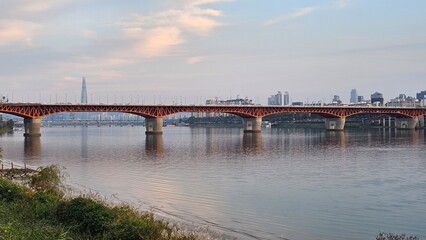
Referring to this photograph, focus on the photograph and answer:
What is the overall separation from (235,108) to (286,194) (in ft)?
371

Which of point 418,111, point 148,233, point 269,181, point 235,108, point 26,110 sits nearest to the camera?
point 148,233

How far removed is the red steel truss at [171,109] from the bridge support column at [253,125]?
212 cm

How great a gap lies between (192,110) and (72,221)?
407 feet

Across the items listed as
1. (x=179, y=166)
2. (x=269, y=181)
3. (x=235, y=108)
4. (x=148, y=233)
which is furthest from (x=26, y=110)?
(x=148, y=233)

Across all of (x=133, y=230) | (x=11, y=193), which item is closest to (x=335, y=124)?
(x=11, y=193)

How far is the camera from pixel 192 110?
144 metres

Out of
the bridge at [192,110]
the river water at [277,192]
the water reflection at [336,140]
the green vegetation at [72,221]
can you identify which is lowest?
the water reflection at [336,140]

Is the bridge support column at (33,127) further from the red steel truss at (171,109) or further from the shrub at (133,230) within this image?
the shrub at (133,230)

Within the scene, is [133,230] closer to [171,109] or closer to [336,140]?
[336,140]

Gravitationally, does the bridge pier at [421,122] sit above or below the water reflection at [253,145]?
above

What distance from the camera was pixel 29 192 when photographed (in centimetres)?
2675

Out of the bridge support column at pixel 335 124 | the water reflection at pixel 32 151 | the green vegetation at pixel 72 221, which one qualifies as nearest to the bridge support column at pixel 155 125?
the water reflection at pixel 32 151

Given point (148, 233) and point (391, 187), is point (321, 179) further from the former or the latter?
point (148, 233)

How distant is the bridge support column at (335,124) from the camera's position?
16162 cm
